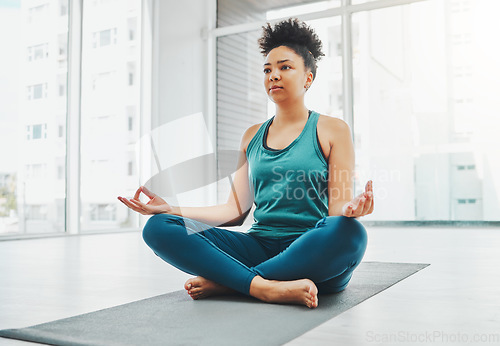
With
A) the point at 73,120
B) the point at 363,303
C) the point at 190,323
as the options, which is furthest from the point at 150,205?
the point at 73,120

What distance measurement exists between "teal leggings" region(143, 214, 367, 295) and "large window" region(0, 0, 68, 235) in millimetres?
3052

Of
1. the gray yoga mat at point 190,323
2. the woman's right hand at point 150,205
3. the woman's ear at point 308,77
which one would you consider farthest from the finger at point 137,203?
the woman's ear at point 308,77

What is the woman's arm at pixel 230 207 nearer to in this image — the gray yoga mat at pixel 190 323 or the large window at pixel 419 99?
the gray yoga mat at pixel 190 323

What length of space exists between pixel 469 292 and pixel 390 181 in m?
3.72

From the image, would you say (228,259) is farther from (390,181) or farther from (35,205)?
(390,181)

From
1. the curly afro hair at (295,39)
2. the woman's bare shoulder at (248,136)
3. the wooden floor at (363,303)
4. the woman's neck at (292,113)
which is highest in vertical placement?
the curly afro hair at (295,39)

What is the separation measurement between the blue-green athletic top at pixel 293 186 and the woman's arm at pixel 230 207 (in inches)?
4.1

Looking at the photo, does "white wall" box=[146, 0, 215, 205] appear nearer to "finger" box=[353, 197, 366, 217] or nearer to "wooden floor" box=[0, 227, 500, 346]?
"wooden floor" box=[0, 227, 500, 346]

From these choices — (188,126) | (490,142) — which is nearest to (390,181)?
(490,142)

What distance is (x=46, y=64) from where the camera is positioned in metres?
4.52

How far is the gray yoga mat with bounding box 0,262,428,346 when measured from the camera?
105 cm

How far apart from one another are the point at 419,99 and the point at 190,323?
4478 millimetres

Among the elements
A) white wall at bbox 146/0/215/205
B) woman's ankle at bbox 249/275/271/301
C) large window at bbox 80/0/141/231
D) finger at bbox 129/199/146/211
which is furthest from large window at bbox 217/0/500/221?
finger at bbox 129/199/146/211

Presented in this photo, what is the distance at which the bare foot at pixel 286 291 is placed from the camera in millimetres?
1328
